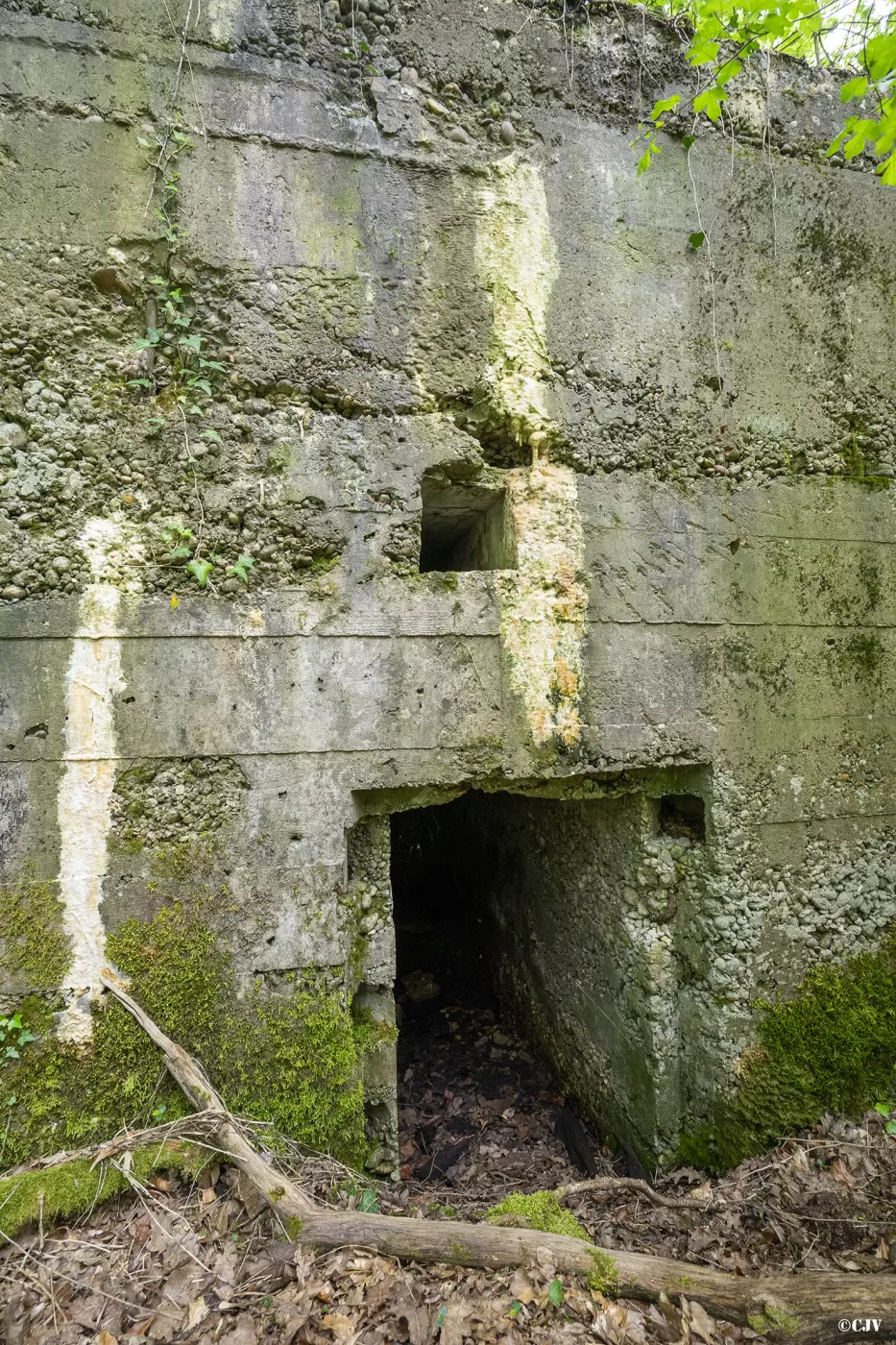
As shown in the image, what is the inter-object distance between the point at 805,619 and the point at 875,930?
1560 mm

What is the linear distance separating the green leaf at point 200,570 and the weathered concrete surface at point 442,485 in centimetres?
4

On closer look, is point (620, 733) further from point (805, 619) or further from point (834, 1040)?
point (834, 1040)

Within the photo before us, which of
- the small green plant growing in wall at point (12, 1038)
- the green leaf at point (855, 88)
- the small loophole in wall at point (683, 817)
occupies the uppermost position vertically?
the green leaf at point (855, 88)

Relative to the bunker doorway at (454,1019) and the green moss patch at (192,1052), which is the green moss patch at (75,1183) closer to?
the green moss patch at (192,1052)

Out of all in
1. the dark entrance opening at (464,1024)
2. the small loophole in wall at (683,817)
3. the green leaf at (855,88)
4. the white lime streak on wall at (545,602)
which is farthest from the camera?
the dark entrance opening at (464,1024)

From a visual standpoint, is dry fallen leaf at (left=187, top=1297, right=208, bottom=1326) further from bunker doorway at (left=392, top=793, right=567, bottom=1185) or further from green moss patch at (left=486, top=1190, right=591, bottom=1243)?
bunker doorway at (left=392, top=793, right=567, bottom=1185)

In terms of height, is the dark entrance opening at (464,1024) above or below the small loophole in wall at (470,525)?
below

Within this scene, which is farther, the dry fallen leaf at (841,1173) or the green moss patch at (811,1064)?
the green moss patch at (811,1064)

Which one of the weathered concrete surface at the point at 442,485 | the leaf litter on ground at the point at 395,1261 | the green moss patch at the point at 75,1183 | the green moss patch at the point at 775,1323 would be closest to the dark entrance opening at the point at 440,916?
the weathered concrete surface at the point at 442,485

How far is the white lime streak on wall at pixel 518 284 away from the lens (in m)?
2.97

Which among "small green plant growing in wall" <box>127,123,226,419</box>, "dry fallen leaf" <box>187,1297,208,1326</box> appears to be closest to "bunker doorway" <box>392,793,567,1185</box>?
"dry fallen leaf" <box>187,1297,208,1326</box>

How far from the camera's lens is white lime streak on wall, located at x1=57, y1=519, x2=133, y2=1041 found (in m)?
2.53

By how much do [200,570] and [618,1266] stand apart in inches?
111

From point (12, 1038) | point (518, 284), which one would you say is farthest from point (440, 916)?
point (518, 284)
